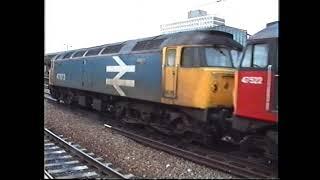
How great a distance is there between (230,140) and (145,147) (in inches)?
58.3

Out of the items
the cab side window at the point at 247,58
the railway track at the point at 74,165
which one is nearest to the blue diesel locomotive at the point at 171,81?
the cab side window at the point at 247,58

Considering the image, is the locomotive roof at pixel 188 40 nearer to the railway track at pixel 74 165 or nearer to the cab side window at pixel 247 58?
the cab side window at pixel 247 58

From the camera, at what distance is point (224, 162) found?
19.3ft

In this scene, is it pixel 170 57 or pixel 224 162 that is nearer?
pixel 224 162

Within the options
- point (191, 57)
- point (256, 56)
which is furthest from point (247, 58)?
point (191, 57)

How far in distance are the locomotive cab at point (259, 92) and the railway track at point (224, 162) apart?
377 mm

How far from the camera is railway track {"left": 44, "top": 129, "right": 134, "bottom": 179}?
5119mm

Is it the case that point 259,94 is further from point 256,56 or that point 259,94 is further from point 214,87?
point 214,87

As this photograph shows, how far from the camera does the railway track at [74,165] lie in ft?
16.8

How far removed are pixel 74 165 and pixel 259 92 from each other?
9.27ft

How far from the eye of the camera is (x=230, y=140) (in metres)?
7.07
